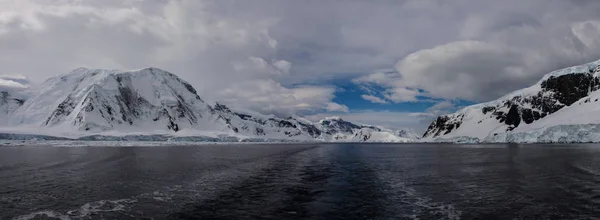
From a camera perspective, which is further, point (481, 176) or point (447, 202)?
point (481, 176)

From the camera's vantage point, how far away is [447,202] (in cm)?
2511

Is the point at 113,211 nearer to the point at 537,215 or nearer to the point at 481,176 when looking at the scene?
the point at 537,215

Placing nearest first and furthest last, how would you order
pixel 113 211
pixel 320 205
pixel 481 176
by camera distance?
1. pixel 113 211
2. pixel 320 205
3. pixel 481 176

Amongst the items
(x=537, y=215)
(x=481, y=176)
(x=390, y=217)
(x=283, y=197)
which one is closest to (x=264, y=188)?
(x=283, y=197)

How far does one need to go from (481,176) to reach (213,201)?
29.4m

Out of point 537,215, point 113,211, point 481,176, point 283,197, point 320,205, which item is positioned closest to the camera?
point 537,215

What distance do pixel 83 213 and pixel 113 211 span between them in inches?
60.9

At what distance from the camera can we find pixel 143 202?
24812 millimetres

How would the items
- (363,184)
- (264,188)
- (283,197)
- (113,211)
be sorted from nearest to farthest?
(113,211) < (283,197) < (264,188) < (363,184)

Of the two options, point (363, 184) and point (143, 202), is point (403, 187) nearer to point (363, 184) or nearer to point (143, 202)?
point (363, 184)

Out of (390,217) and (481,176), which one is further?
(481,176)

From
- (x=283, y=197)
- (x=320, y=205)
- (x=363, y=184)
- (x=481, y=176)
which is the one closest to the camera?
(x=320, y=205)

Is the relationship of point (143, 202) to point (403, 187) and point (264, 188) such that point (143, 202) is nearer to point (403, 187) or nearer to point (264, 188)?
point (264, 188)

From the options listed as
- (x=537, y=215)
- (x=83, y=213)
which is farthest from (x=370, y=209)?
(x=83, y=213)
